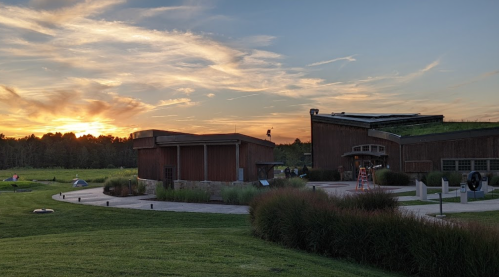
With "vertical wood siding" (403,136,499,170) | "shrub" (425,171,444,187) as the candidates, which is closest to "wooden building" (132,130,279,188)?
"shrub" (425,171,444,187)

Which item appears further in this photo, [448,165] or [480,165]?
[448,165]

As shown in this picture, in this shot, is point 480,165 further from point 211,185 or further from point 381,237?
point 381,237

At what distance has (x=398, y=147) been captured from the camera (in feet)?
113

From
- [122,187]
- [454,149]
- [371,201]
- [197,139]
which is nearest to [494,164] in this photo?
[454,149]

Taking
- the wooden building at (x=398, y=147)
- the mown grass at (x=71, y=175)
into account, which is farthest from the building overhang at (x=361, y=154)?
the mown grass at (x=71, y=175)

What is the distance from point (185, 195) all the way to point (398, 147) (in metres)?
20.4

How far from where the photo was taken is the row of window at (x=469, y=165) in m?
30.5

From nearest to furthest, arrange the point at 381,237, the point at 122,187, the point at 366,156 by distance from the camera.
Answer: the point at 381,237 → the point at 122,187 → the point at 366,156

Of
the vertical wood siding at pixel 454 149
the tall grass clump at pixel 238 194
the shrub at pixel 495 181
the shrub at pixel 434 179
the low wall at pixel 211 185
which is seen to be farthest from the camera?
the vertical wood siding at pixel 454 149

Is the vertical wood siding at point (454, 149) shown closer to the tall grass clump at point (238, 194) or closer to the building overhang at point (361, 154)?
the building overhang at point (361, 154)

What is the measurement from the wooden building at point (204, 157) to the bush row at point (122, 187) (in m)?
1.17

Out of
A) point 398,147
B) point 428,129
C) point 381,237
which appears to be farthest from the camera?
point 428,129

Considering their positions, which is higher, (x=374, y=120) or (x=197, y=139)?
(x=374, y=120)

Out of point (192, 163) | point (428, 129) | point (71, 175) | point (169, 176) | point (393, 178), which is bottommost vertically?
point (71, 175)
